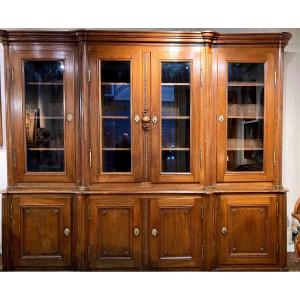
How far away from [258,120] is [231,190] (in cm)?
64

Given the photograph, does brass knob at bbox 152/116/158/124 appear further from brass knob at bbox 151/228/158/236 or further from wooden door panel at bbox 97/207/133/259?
brass knob at bbox 151/228/158/236

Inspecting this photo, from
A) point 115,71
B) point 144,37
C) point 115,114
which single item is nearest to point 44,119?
point 115,114

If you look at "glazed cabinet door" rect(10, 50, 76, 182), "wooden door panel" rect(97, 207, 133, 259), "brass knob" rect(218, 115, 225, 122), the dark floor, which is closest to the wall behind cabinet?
the dark floor

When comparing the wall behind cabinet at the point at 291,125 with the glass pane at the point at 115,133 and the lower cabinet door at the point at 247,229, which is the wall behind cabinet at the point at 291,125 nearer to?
Result: the lower cabinet door at the point at 247,229

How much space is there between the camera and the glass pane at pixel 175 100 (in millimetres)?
3000

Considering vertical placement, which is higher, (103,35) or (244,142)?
(103,35)

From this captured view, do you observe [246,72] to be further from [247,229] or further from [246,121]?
[247,229]

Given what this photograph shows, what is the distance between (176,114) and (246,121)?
602mm

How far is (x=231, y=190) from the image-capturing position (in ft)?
9.82

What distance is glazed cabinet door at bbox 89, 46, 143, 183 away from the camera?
2.94m

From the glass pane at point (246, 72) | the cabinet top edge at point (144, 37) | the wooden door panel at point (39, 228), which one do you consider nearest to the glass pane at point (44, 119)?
the cabinet top edge at point (144, 37)
